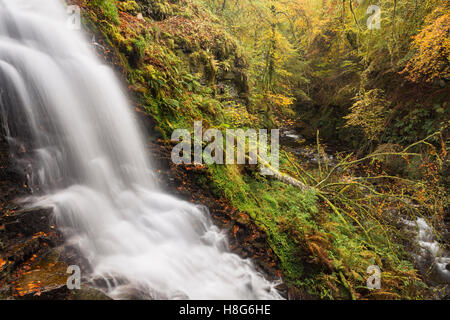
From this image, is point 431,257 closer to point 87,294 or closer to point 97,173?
point 87,294

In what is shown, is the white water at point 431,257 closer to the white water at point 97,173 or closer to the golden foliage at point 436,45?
the white water at point 97,173

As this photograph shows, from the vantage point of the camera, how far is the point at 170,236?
3611 mm

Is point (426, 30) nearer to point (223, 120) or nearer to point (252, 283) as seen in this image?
point (223, 120)

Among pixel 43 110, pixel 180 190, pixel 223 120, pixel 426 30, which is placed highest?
pixel 426 30

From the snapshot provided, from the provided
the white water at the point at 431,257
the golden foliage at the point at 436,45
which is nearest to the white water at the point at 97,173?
Result: the white water at the point at 431,257

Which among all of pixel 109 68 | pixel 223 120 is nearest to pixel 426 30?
pixel 223 120

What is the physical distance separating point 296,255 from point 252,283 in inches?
43.1

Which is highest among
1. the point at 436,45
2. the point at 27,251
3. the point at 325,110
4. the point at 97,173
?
the point at 325,110

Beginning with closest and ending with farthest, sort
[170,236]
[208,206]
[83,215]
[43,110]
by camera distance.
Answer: [83,215] → [43,110] → [170,236] → [208,206]

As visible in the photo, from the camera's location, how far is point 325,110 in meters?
14.9

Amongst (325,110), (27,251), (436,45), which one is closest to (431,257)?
(436,45)

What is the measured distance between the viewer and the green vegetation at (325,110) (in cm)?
443

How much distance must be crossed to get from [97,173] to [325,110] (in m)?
14.7

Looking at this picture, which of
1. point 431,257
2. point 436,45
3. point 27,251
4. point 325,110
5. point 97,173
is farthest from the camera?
point 325,110
